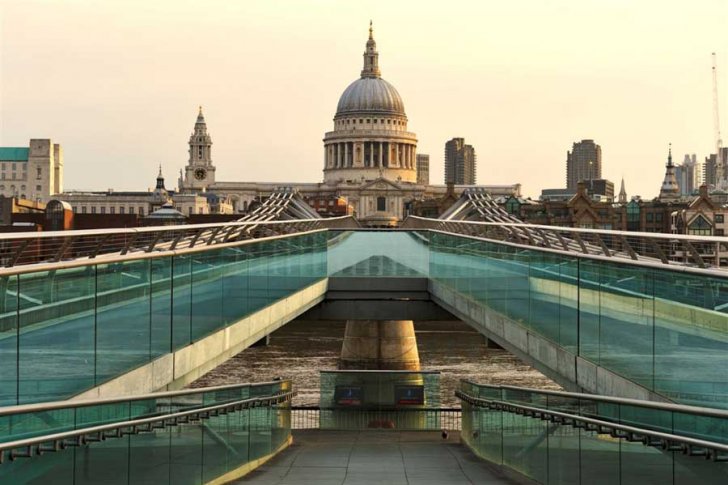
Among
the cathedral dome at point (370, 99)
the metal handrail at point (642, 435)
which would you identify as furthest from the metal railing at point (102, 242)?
the cathedral dome at point (370, 99)

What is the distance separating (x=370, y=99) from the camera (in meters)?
170

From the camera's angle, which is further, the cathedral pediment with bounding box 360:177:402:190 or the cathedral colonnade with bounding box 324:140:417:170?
the cathedral colonnade with bounding box 324:140:417:170

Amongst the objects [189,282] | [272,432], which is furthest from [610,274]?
[272,432]

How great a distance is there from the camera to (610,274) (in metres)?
10.7

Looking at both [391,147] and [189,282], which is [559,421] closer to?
[189,282]

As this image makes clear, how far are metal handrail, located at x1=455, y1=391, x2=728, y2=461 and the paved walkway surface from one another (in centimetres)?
158

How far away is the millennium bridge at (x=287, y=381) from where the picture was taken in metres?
7.70

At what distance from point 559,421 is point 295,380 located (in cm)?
3174

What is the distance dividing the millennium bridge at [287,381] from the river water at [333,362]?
58.5 ft

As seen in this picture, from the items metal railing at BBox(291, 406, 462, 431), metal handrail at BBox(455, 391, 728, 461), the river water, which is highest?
metal handrail at BBox(455, 391, 728, 461)

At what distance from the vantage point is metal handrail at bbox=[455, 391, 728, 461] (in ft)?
24.1

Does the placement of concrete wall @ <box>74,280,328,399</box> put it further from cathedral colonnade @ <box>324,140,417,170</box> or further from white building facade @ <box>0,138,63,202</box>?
white building facade @ <box>0,138,63,202</box>

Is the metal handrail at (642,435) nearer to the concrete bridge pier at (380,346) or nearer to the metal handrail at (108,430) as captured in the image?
the metal handrail at (108,430)

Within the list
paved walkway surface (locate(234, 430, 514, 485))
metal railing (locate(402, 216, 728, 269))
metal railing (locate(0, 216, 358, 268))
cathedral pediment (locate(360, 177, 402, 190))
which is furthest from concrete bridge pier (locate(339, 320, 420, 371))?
cathedral pediment (locate(360, 177, 402, 190))
